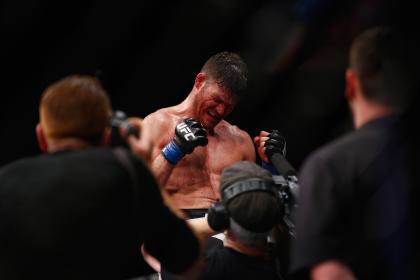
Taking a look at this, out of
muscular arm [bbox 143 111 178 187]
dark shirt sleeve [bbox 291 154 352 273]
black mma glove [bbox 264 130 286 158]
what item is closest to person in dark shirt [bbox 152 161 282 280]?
dark shirt sleeve [bbox 291 154 352 273]

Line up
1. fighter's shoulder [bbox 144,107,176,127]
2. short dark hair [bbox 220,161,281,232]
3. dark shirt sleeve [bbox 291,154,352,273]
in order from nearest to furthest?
dark shirt sleeve [bbox 291,154,352,273]
short dark hair [bbox 220,161,281,232]
fighter's shoulder [bbox 144,107,176,127]

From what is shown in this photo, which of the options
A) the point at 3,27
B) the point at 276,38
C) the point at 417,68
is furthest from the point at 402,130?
the point at 3,27

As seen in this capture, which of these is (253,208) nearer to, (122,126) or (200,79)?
(122,126)

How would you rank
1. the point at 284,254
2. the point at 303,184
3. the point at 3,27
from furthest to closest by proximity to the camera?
the point at 3,27 → the point at 284,254 → the point at 303,184

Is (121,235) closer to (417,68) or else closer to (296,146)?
(417,68)

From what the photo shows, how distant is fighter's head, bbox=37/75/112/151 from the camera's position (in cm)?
126

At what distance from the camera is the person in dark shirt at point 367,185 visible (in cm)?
118

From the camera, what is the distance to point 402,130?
1213 millimetres

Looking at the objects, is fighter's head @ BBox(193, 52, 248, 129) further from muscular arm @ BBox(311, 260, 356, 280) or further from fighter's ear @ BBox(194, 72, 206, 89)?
muscular arm @ BBox(311, 260, 356, 280)

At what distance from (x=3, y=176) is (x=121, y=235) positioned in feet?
0.93

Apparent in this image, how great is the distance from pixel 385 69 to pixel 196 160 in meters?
1.41

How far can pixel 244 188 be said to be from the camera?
A: 1564 millimetres

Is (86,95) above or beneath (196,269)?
above

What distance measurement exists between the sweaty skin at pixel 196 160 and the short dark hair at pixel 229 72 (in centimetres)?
22
